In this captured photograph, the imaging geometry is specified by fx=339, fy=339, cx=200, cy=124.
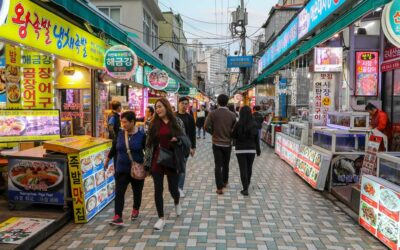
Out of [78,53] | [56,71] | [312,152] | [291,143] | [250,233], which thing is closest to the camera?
[250,233]

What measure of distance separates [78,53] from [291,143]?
6.86 m

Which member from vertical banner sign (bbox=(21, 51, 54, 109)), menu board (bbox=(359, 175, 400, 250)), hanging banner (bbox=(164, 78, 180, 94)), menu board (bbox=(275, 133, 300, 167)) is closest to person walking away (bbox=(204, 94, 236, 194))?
menu board (bbox=(359, 175, 400, 250))

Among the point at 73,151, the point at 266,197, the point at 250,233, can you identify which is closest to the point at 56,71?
the point at 73,151

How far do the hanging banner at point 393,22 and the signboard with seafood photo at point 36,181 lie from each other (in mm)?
5052

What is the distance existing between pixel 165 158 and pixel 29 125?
3.54 metres

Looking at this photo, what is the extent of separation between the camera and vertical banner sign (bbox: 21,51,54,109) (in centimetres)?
818

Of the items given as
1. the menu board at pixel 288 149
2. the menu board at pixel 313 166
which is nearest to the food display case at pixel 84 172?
the menu board at pixel 313 166

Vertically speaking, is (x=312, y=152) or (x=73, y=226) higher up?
(x=312, y=152)

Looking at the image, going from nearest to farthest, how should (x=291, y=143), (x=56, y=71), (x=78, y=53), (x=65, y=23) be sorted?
(x=65, y=23), (x=78, y=53), (x=56, y=71), (x=291, y=143)

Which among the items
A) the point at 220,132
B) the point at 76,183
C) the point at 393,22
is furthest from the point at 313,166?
the point at 76,183

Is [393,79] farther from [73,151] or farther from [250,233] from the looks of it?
[73,151]

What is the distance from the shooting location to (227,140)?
23.4 ft

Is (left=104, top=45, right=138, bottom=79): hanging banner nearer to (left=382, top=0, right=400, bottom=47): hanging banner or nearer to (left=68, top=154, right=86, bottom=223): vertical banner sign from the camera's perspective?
(left=68, top=154, right=86, bottom=223): vertical banner sign

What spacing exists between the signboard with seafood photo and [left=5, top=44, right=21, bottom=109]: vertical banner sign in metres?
3.06
